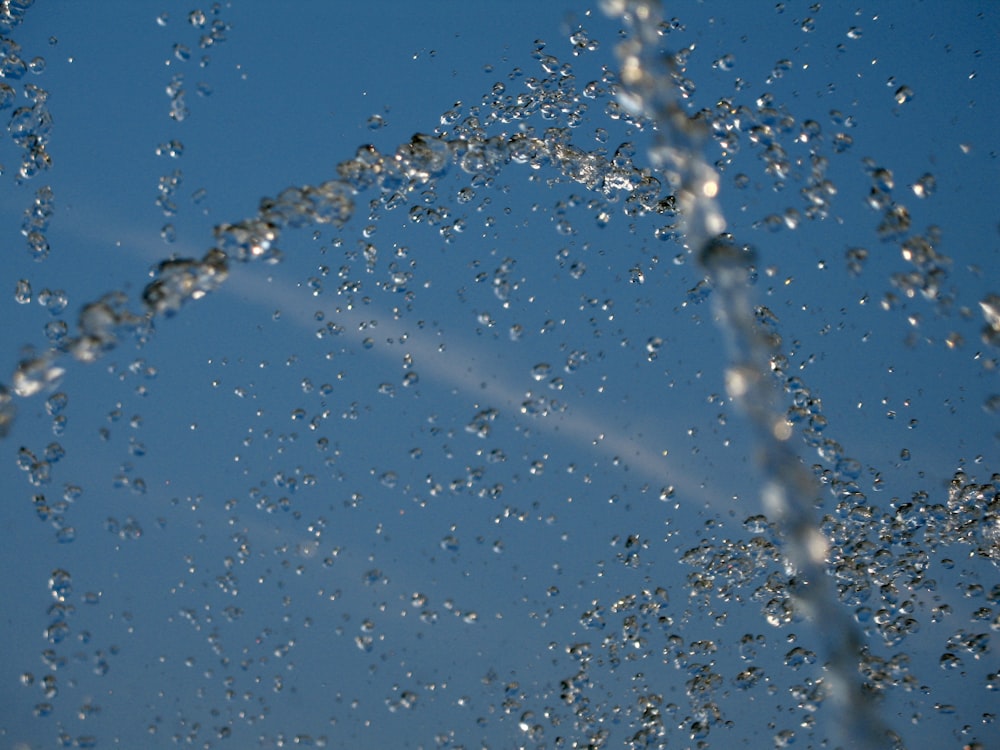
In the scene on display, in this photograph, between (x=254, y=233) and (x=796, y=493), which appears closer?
(x=796, y=493)

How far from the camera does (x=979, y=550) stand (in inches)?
330

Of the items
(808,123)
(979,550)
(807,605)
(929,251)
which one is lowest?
(807,605)

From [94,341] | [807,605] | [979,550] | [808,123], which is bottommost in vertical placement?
[94,341]

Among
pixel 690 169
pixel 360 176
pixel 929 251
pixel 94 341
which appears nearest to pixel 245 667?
pixel 94 341

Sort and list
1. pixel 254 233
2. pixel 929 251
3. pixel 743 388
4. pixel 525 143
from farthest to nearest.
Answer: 1. pixel 525 143
2. pixel 929 251
3. pixel 254 233
4. pixel 743 388

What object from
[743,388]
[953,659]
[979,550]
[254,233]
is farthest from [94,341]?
[979,550]

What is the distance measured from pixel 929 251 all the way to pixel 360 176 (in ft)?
14.8

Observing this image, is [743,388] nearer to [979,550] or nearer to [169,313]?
[169,313]

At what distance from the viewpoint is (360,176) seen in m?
6.02

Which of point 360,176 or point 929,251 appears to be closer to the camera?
point 360,176

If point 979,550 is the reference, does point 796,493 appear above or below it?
below

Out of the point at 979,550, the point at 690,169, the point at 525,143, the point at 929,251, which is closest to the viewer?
the point at 690,169

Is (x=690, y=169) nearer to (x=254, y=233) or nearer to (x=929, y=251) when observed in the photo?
(x=929, y=251)

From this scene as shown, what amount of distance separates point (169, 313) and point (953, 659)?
6671 millimetres
